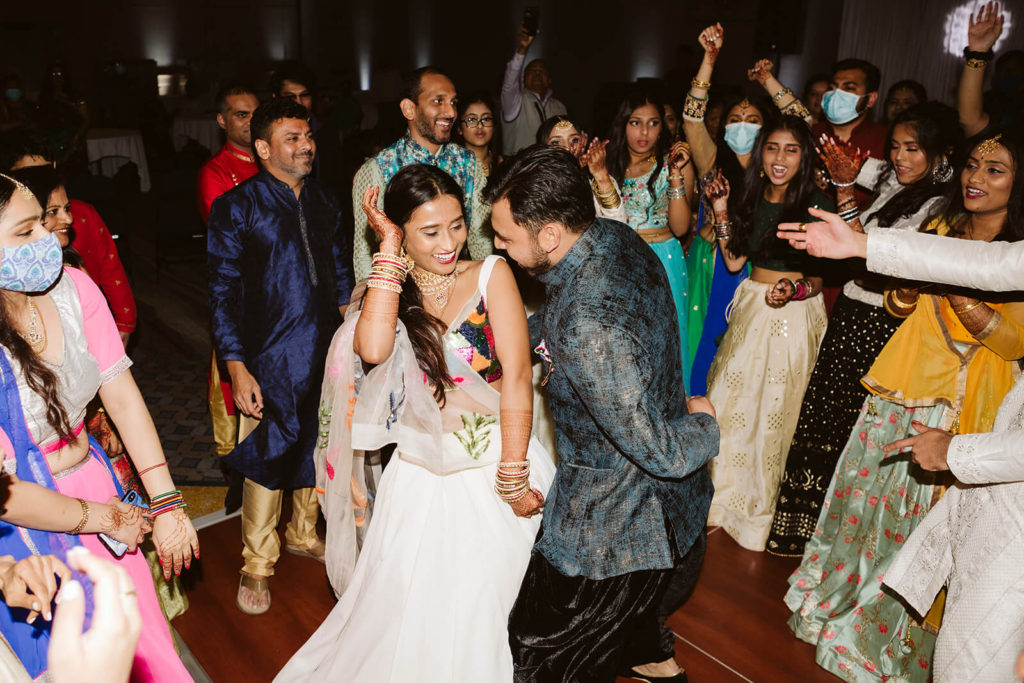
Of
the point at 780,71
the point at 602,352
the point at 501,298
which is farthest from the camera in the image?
the point at 780,71

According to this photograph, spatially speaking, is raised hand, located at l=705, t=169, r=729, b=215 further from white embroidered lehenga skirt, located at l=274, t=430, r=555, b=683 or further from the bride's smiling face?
white embroidered lehenga skirt, located at l=274, t=430, r=555, b=683

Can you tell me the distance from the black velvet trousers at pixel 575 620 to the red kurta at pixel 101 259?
6.39 ft

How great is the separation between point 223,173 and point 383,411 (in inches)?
72.2

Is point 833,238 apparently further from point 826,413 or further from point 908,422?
point 826,413

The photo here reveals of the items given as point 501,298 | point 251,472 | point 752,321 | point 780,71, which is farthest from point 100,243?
point 780,71

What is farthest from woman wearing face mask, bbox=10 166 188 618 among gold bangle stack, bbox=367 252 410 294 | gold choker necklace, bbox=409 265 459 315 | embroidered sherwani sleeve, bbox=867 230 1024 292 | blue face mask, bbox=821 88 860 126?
blue face mask, bbox=821 88 860 126

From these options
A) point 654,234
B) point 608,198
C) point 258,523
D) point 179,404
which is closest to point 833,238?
point 608,198

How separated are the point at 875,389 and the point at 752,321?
0.66 metres

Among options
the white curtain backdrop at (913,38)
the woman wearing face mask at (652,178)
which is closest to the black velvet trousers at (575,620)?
the woman wearing face mask at (652,178)

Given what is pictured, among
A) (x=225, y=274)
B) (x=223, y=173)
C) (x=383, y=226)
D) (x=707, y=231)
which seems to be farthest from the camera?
(x=707, y=231)

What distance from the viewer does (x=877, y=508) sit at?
2.44 meters

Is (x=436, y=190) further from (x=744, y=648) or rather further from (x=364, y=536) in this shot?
(x=744, y=648)

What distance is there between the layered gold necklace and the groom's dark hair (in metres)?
1.08

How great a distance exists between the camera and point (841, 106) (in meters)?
3.71
